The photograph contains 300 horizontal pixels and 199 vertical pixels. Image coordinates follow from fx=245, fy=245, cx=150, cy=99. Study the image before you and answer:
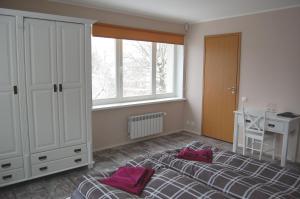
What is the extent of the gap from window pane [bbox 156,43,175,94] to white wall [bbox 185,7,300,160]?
0.89 m

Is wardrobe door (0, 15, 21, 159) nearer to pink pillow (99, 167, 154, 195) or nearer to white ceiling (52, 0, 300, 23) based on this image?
white ceiling (52, 0, 300, 23)

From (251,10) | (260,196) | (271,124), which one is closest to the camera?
(260,196)

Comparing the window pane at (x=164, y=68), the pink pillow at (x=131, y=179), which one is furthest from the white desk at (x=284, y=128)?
the pink pillow at (x=131, y=179)

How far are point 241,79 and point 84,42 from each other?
2.73 m

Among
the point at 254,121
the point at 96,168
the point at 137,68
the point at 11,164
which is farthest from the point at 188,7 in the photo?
the point at 11,164

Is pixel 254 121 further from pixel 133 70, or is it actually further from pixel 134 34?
pixel 134 34

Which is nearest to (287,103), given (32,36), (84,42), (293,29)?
(293,29)

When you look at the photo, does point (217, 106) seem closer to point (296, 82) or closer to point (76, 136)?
point (296, 82)

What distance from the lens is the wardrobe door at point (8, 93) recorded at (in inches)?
101

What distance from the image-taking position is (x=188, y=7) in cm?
372

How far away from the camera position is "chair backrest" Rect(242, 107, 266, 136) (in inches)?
141

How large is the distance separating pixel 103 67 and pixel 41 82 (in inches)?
56.1

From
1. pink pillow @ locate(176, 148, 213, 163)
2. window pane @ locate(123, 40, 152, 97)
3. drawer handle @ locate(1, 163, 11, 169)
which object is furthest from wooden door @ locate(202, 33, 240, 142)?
drawer handle @ locate(1, 163, 11, 169)

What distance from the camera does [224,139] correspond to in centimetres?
462
